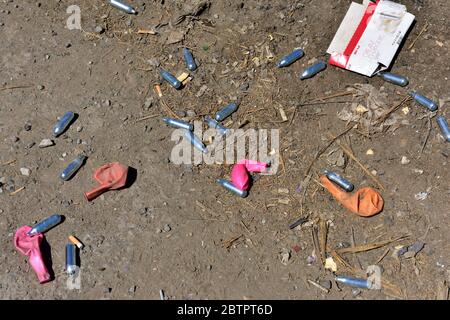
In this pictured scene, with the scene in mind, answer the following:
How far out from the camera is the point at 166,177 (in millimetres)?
5203

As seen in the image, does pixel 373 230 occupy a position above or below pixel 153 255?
above

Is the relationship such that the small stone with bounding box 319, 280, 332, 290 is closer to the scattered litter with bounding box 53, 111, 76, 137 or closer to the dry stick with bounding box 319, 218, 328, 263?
the dry stick with bounding box 319, 218, 328, 263

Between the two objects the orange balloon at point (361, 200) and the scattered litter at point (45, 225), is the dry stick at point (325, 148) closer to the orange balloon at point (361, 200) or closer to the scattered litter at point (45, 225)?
the orange balloon at point (361, 200)

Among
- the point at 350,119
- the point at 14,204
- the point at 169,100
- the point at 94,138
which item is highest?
the point at 350,119

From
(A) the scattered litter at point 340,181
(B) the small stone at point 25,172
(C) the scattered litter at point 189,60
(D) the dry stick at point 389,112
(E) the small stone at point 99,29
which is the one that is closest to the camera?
(A) the scattered litter at point 340,181

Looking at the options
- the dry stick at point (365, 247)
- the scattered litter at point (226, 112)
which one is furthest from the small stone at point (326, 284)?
the scattered litter at point (226, 112)

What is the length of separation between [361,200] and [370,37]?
70.1 inches

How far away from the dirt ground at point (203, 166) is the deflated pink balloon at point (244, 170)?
13cm

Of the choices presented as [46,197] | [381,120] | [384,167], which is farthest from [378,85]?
[46,197]

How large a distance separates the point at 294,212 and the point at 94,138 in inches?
81.4
